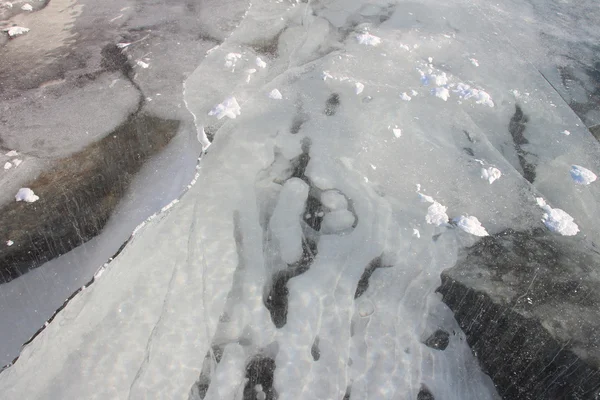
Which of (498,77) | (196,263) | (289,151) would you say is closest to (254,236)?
(196,263)

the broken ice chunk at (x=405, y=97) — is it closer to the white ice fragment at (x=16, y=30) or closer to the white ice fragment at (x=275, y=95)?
the white ice fragment at (x=275, y=95)

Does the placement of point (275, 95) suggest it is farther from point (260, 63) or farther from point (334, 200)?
point (334, 200)

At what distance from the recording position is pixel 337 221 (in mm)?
2459

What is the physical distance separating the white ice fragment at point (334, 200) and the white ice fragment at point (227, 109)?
0.84m

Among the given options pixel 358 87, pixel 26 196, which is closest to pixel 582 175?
pixel 358 87

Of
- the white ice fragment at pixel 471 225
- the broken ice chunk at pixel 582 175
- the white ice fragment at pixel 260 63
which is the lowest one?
the white ice fragment at pixel 471 225

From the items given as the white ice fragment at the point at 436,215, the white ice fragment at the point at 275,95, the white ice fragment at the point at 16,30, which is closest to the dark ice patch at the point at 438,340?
the white ice fragment at the point at 436,215

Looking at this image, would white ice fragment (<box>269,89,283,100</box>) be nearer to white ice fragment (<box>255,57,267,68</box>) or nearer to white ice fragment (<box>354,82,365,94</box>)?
white ice fragment (<box>255,57,267,68</box>)

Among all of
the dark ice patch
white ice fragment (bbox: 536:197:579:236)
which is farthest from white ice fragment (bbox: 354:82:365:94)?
the dark ice patch

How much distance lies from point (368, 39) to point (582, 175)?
1.88 m

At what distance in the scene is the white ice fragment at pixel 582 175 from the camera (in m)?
2.73

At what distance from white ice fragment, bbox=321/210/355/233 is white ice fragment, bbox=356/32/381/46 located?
182 centimetres

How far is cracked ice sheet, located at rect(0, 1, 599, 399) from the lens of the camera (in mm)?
1866

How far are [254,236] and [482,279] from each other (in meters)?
1.09
